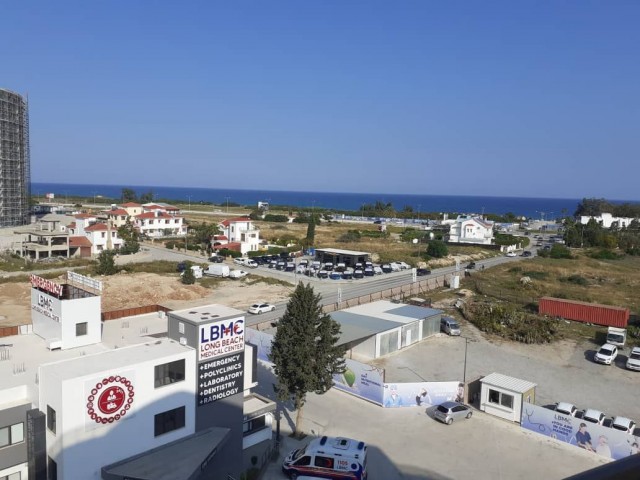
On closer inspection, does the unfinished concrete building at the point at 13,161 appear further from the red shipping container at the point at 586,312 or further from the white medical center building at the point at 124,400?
the red shipping container at the point at 586,312

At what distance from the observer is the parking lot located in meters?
21.2

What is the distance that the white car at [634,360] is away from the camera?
32625 mm

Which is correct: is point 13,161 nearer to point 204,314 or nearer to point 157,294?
point 157,294

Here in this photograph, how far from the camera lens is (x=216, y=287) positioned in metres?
55.1

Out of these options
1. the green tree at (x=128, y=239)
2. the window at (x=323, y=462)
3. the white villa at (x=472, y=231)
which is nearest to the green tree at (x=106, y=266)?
the green tree at (x=128, y=239)

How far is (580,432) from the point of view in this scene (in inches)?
889

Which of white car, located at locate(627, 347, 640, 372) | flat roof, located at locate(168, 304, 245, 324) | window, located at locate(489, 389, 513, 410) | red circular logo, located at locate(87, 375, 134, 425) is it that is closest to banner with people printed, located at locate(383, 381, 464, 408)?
window, located at locate(489, 389, 513, 410)

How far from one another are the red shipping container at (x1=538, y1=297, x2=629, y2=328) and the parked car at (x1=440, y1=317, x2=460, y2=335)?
1034 centimetres

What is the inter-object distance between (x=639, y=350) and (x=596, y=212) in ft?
485

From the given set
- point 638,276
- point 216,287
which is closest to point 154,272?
point 216,287

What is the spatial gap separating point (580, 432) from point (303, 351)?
1253 cm

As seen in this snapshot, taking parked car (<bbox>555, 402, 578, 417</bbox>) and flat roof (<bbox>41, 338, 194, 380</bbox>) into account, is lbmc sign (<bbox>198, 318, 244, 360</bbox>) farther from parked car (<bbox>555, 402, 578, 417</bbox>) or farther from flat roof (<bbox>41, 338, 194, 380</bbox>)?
parked car (<bbox>555, 402, 578, 417</bbox>)

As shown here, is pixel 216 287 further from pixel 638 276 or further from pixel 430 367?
pixel 638 276

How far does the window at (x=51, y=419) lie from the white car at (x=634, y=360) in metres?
32.5
